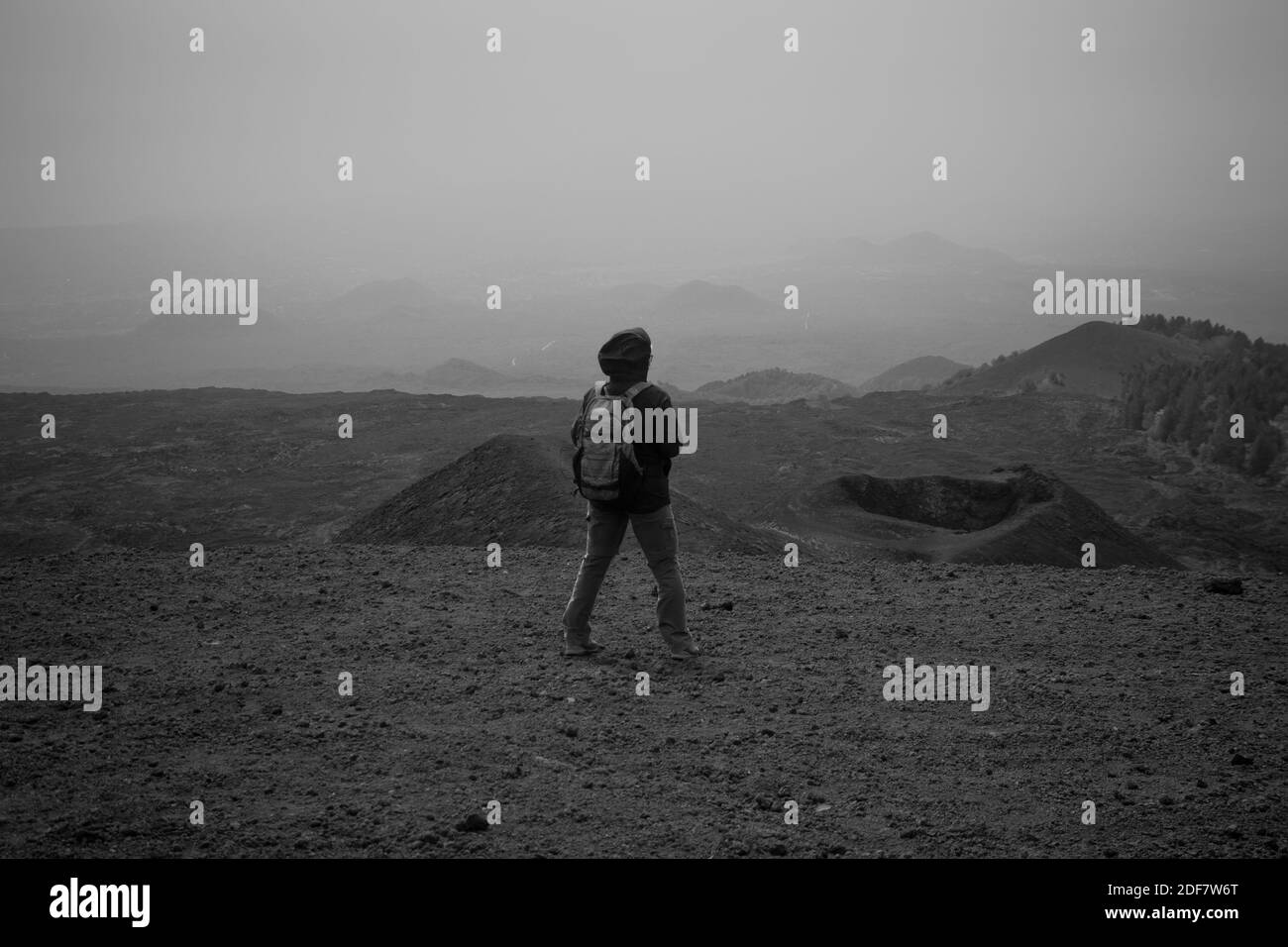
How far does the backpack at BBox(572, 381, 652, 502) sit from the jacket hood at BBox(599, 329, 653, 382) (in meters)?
0.10

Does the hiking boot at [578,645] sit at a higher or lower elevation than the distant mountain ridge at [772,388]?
lower

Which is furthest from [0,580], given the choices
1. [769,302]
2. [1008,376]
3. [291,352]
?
[769,302]

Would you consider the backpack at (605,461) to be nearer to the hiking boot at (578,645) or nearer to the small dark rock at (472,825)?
the hiking boot at (578,645)

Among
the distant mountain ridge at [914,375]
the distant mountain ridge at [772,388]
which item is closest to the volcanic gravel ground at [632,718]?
the distant mountain ridge at [772,388]

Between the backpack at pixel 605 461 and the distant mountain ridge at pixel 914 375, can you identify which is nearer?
the backpack at pixel 605 461

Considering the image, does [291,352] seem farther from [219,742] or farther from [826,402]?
[219,742]

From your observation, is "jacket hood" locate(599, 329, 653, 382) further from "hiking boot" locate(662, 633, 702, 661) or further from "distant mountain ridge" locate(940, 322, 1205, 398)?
"distant mountain ridge" locate(940, 322, 1205, 398)

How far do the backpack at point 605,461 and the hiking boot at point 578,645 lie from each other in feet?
3.00

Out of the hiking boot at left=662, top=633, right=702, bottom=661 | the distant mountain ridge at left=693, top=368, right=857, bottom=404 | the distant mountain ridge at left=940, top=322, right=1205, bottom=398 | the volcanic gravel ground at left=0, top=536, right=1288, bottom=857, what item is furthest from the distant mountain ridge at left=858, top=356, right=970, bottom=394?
the hiking boot at left=662, top=633, right=702, bottom=661

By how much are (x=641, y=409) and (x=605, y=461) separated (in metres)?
0.37

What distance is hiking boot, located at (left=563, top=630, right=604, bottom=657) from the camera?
23.2 feet

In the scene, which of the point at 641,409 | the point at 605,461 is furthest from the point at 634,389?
the point at 605,461

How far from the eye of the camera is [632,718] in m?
6.03

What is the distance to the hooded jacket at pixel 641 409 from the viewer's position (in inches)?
262
